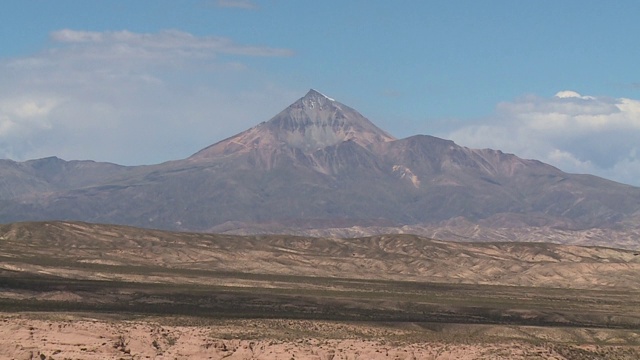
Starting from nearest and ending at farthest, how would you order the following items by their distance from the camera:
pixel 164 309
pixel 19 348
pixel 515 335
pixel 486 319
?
pixel 19 348 → pixel 515 335 → pixel 164 309 → pixel 486 319

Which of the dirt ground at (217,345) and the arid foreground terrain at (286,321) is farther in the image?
the arid foreground terrain at (286,321)

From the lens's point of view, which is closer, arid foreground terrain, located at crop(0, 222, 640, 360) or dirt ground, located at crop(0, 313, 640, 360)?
dirt ground, located at crop(0, 313, 640, 360)

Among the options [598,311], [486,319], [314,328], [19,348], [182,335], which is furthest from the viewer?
[598,311]

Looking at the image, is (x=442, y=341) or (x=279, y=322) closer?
(x=442, y=341)

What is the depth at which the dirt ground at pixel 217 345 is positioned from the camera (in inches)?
3103

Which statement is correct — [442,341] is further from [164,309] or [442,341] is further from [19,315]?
[164,309]

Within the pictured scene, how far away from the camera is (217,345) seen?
8238 cm

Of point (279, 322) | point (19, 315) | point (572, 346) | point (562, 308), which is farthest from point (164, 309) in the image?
point (562, 308)

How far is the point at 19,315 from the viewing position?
3465 inches

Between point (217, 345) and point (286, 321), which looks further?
point (286, 321)

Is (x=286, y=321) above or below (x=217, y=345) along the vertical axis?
above

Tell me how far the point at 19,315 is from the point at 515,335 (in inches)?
1933

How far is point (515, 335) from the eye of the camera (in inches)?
4333

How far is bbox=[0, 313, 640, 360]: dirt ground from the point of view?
78.8 metres
